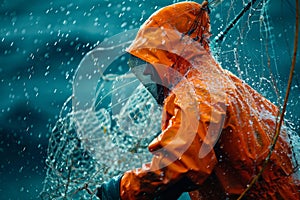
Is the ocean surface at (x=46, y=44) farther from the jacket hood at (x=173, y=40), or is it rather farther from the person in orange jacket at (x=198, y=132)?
the person in orange jacket at (x=198, y=132)

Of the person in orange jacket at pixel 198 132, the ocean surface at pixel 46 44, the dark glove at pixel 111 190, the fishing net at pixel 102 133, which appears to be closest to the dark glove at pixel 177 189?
the person in orange jacket at pixel 198 132

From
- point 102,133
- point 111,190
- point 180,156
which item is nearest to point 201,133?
point 180,156

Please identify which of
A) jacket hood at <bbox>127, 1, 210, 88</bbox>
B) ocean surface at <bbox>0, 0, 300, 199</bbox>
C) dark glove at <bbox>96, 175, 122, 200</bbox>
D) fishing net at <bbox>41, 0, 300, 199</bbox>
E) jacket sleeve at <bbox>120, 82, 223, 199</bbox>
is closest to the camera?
jacket sleeve at <bbox>120, 82, 223, 199</bbox>

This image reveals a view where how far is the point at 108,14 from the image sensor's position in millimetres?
6477

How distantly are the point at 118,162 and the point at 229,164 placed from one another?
1.07 metres

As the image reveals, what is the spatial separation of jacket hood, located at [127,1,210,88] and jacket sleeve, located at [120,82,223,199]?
0.40 m

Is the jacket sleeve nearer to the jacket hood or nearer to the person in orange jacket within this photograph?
the person in orange jacket

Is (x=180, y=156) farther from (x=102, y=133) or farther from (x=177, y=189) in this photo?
(x=102, y=133)

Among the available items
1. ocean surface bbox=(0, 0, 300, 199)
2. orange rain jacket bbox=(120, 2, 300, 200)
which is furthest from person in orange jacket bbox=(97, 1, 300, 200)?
ocean surface bbox=(0, 0, 300, 199)

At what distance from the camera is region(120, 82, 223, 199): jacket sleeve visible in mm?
2184

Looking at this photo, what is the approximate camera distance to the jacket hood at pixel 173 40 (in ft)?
8.67

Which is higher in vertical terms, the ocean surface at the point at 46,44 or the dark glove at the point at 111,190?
the dark glove at the point at 111,190

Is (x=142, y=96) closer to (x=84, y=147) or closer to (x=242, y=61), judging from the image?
(x=84, y=147)

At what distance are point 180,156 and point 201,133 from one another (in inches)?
5.9
